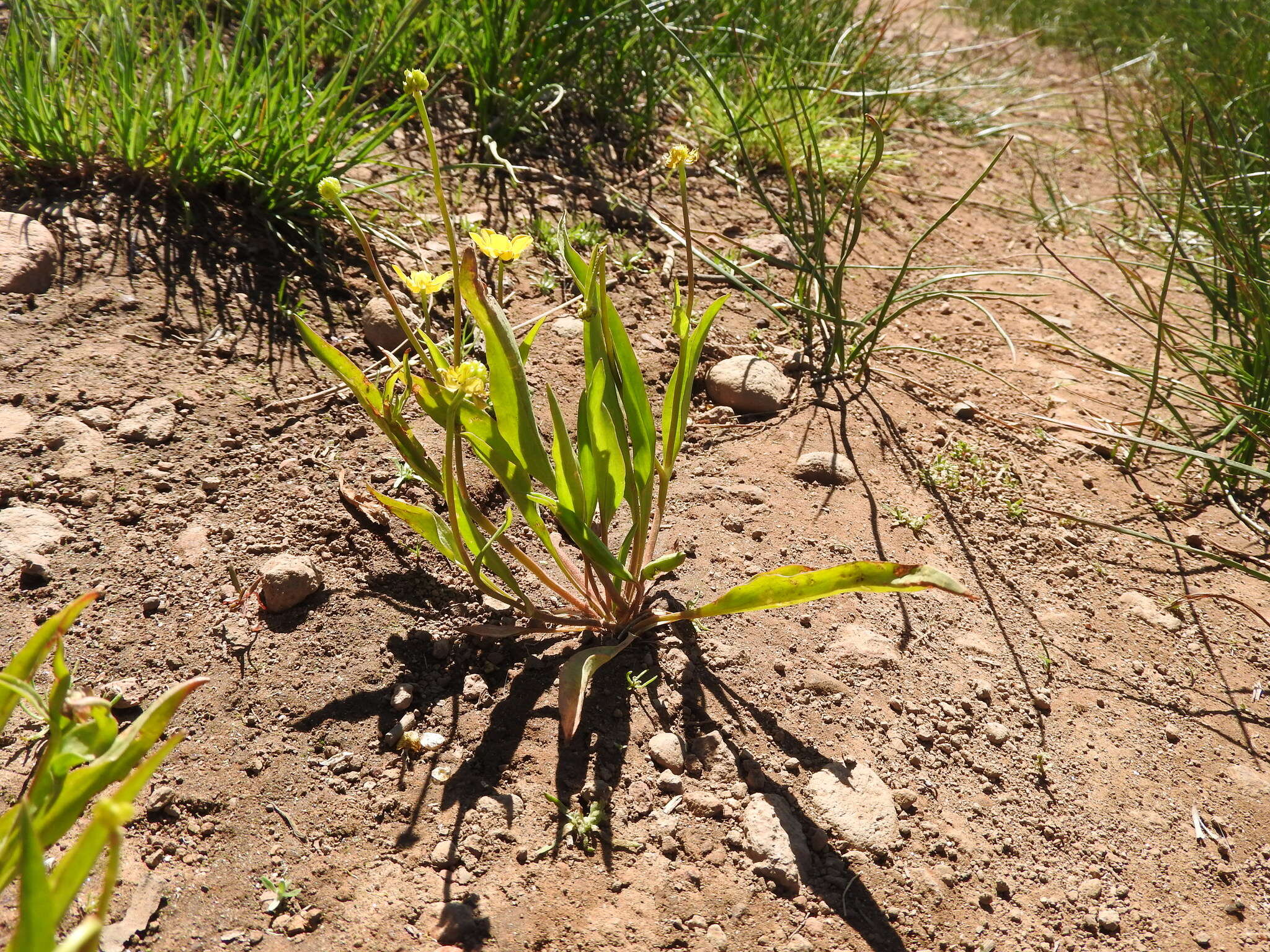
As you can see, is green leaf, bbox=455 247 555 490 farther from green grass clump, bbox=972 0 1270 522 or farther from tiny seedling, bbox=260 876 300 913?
green grass clump, bbox=972 0 1270 522

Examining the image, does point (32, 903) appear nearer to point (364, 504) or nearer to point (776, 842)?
point (776, 842)

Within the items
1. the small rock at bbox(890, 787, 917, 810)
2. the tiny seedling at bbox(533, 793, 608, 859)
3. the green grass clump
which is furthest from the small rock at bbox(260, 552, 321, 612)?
the green grass clump

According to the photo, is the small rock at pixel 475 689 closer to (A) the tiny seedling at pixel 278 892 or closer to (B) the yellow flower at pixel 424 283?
(A) the tiny seedling at pixel 278 892

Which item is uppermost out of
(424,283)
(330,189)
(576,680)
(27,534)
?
(330,189)

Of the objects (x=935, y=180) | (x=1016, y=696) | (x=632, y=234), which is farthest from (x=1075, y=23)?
(x=1016, y=696)

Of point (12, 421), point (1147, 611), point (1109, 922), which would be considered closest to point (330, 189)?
point (12, 421)

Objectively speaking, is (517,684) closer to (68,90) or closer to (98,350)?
(98,350)
